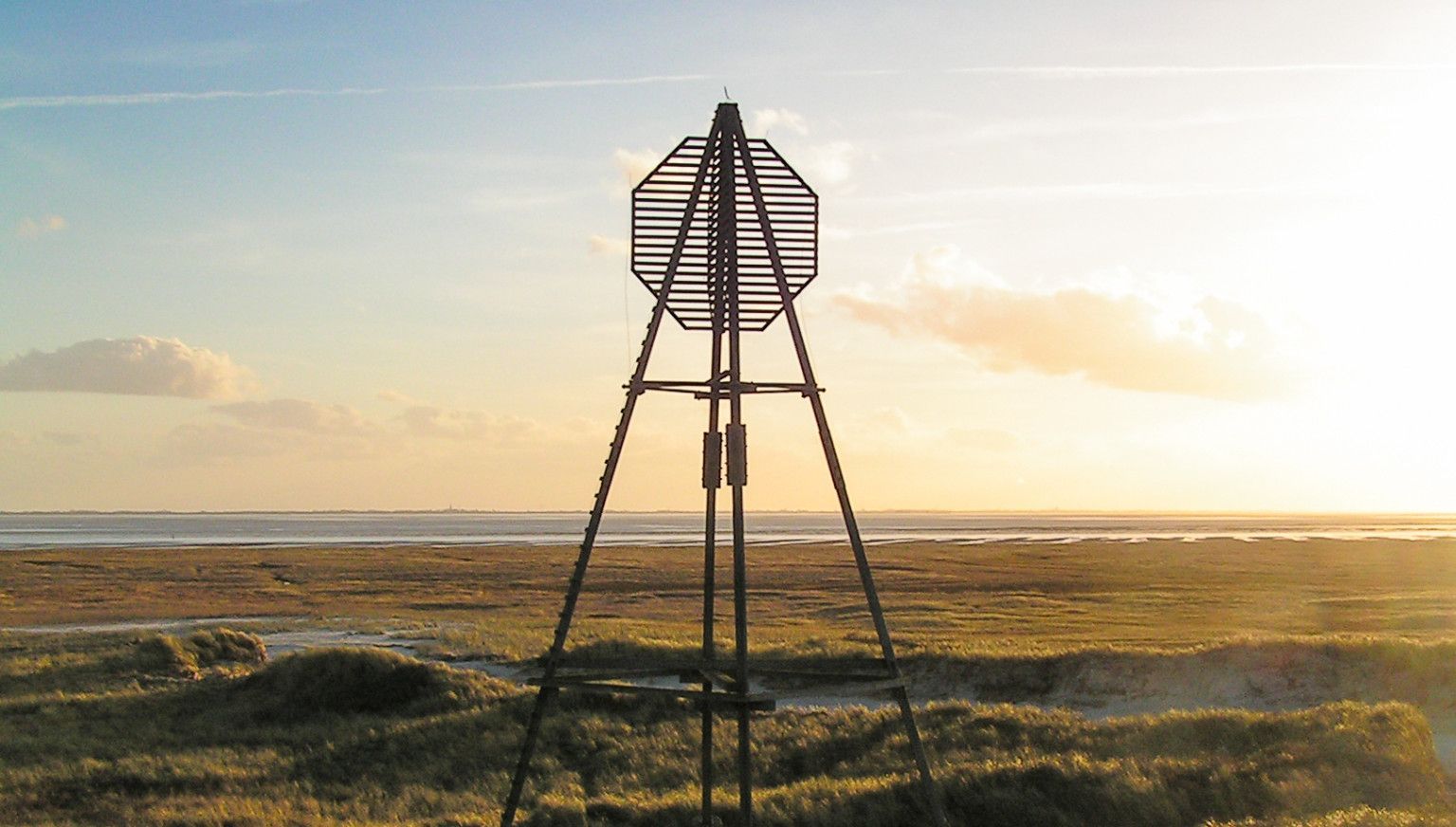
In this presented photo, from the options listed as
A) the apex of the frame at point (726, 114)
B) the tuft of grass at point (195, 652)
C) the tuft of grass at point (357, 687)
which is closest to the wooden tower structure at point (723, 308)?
the apex of the frame at point (726, 114)

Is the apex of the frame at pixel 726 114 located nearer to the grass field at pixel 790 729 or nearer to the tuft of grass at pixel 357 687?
the grass field at pixel 790 729

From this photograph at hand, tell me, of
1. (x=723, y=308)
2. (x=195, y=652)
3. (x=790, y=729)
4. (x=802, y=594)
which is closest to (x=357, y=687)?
(x=195, y=652)

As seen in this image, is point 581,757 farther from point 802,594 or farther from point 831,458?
point 802,594

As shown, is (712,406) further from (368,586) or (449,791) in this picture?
(368,586)

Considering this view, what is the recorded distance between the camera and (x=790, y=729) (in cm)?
2545

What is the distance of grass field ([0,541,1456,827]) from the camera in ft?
58.5

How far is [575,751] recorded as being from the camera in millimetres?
24938

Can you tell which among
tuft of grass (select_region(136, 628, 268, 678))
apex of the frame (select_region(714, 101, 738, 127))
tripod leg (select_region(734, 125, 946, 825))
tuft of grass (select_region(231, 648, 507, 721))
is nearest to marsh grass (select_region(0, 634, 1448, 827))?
tuft of grass (select_region(231, 648, 507, 721))

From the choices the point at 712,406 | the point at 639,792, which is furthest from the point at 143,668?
the point at 712,406

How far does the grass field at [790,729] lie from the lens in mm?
17844

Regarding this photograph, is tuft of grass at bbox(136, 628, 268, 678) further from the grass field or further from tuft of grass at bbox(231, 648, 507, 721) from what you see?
tuft of grass at bbox(231, 648, 507, 721)

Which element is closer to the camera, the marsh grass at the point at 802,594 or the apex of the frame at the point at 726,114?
the apex of the frame at the point at 726,114

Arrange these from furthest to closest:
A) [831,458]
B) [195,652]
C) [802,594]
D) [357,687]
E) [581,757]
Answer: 1. [802,594]
2. [195,652]
3. [357,687]
4. [581,757]
5. [831,458]

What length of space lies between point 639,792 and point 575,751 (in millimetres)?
4018
